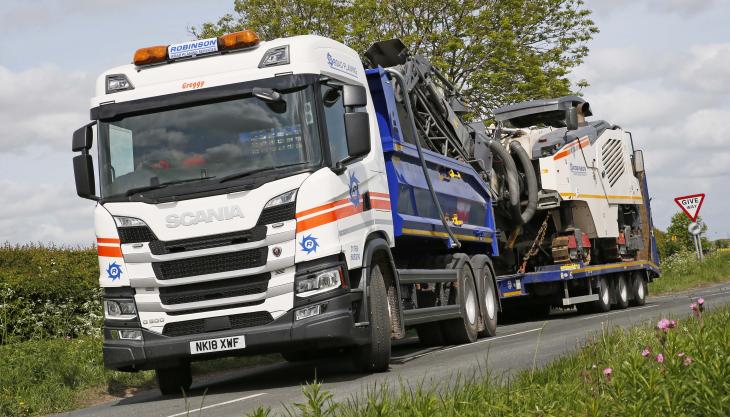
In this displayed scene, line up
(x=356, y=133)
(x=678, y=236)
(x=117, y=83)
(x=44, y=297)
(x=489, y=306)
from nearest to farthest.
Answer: (x=356, y=133)
(x=117, y=83)
(x=489, y=306)
(x=44, y=297)
(x=678, y=236)

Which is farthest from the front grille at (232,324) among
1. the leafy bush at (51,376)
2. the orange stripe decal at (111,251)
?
the leafy bush at (51,376)

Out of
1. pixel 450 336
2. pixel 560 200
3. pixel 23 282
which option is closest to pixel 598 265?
pixel 560 200

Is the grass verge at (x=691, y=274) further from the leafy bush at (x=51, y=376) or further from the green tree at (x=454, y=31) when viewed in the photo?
the leafy bush at (x=51, y=376)

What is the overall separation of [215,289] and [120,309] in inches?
39.4

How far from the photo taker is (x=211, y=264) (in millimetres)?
9758

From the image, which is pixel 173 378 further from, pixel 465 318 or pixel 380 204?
pixel 465 318

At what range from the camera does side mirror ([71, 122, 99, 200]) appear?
1023 cm

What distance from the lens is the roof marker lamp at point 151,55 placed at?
10.5 m

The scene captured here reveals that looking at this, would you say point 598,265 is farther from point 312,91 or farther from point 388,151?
point 312,91

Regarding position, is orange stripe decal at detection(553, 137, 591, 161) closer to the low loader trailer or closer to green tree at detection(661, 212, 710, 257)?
the low loader trailer

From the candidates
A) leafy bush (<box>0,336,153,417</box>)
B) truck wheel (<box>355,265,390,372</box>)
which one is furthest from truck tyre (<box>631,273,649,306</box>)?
truck wheel (<box>355,265,390,372</box>)

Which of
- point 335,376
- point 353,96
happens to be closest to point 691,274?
point 335,376

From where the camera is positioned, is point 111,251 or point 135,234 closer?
point 135,234

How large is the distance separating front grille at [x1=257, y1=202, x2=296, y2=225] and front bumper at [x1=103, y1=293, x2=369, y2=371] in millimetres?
827
